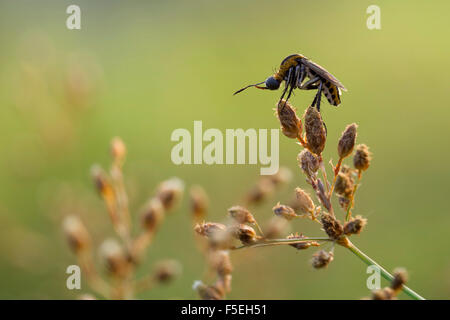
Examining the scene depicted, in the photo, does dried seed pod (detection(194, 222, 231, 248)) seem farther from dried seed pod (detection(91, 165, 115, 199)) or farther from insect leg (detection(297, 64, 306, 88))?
insect leg (detection(297, 64, 306, 88))

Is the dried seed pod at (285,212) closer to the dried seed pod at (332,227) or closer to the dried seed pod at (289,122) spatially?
the dried seed pod at (332,227)

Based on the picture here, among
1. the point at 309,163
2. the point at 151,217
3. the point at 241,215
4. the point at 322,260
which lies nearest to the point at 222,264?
the point at 241,215

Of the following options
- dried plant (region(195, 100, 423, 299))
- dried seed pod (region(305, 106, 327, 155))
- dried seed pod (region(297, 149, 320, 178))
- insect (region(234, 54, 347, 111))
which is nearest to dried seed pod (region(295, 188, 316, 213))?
dried plant (region(195, 100, 423, 299))

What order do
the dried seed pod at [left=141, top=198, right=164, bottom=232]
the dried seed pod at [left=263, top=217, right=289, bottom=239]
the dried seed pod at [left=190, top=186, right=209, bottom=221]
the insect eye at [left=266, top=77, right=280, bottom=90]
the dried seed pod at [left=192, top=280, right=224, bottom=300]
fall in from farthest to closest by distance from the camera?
the dried seed pod at [left=190, top=186, right=209, bottom=221], the insect eye at [left=266, top=77, right=280, bottom=90], the dried seed pod at [left=141, top=198, right=164, bottom=232], the dried seed pod at [left=263, top=217, right=289, bottom=239], the dried seed pod at [left=192, top=280, right=224, bottom=300]

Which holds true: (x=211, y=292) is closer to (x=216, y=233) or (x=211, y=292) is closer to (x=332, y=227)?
(x=216, y=233)

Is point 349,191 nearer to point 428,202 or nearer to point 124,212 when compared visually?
point 124,212
